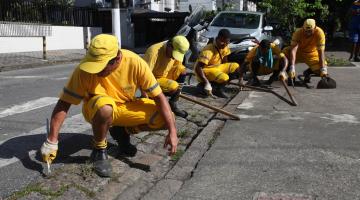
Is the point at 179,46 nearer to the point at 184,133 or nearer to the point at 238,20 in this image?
the point at 184,133

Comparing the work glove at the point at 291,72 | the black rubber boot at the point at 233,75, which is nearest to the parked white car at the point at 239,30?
the work glove at the point at 291,72

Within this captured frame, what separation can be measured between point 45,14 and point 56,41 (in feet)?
4.49

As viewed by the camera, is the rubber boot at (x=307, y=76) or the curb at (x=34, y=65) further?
the curb at (x=34, y=65)

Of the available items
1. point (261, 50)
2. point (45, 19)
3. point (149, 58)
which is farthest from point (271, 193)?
point (45, 19)

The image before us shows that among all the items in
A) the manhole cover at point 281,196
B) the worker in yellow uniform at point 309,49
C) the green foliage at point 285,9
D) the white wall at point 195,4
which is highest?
the white wall at point 195,4

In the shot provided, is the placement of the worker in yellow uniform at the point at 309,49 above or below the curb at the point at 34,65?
above

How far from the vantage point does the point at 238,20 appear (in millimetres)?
13281

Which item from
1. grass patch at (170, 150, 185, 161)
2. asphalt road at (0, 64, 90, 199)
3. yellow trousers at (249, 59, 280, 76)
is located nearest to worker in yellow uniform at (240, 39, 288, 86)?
yellow trousers at (249, 59, 280, 76)

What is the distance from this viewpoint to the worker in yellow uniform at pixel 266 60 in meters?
8.77

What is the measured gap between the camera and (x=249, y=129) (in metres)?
5.82

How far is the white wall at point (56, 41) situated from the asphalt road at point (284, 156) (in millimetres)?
14270

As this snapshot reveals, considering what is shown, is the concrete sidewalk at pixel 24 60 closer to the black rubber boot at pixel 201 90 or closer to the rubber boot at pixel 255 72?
the black rubber boot at pixel 201 90

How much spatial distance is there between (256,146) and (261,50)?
162 inches

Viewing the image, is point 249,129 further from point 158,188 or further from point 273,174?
point 158,188
